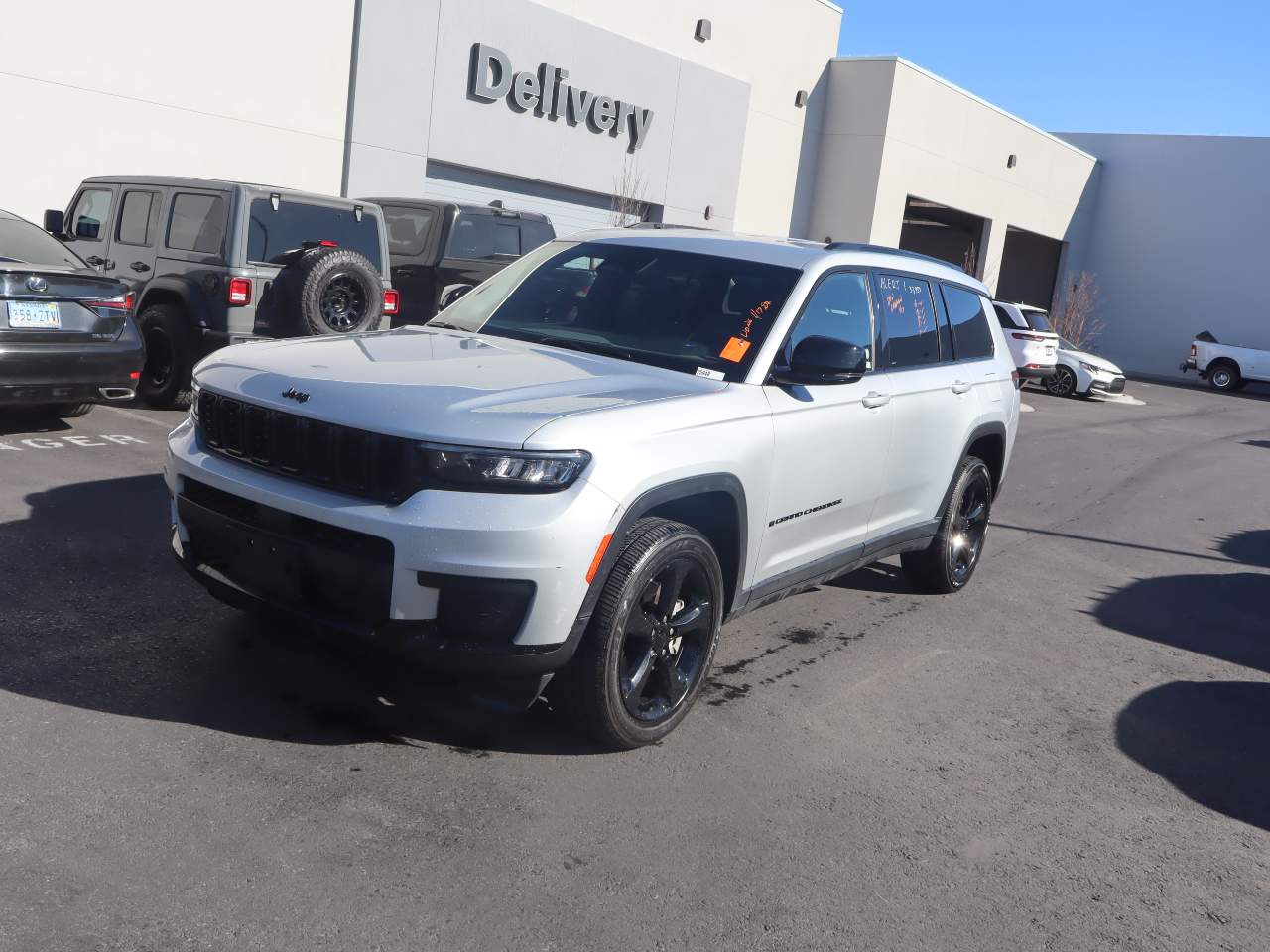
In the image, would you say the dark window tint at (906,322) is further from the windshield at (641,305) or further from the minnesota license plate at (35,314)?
the minnesota license plate at (35,314)

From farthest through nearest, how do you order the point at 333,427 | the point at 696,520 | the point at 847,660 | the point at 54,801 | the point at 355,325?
the point at 355,325 < the point at 847,660 < the point at 696,520 < the point at 333,427 < the point at 54,801

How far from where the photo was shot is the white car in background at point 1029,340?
884 inches

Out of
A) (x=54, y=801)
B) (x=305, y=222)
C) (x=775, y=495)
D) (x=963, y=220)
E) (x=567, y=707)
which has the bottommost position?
(x=54, y=801)

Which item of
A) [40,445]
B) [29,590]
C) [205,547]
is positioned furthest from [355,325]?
[205,547]

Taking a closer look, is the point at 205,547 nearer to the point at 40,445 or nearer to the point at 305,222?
the point at 40,445

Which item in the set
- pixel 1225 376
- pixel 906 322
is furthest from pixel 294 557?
pixel 1225 376

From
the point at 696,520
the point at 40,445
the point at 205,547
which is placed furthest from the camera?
the point at 40,445

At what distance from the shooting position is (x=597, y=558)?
373 centimetres

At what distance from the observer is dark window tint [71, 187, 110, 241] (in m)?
10.4

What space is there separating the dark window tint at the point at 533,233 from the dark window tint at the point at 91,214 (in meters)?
3.92

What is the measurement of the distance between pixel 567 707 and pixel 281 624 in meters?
1.00

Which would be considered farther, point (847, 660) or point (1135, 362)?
point (1135, 362)

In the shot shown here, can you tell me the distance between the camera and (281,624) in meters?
3.98

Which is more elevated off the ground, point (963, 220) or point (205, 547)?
point (963, 220)
